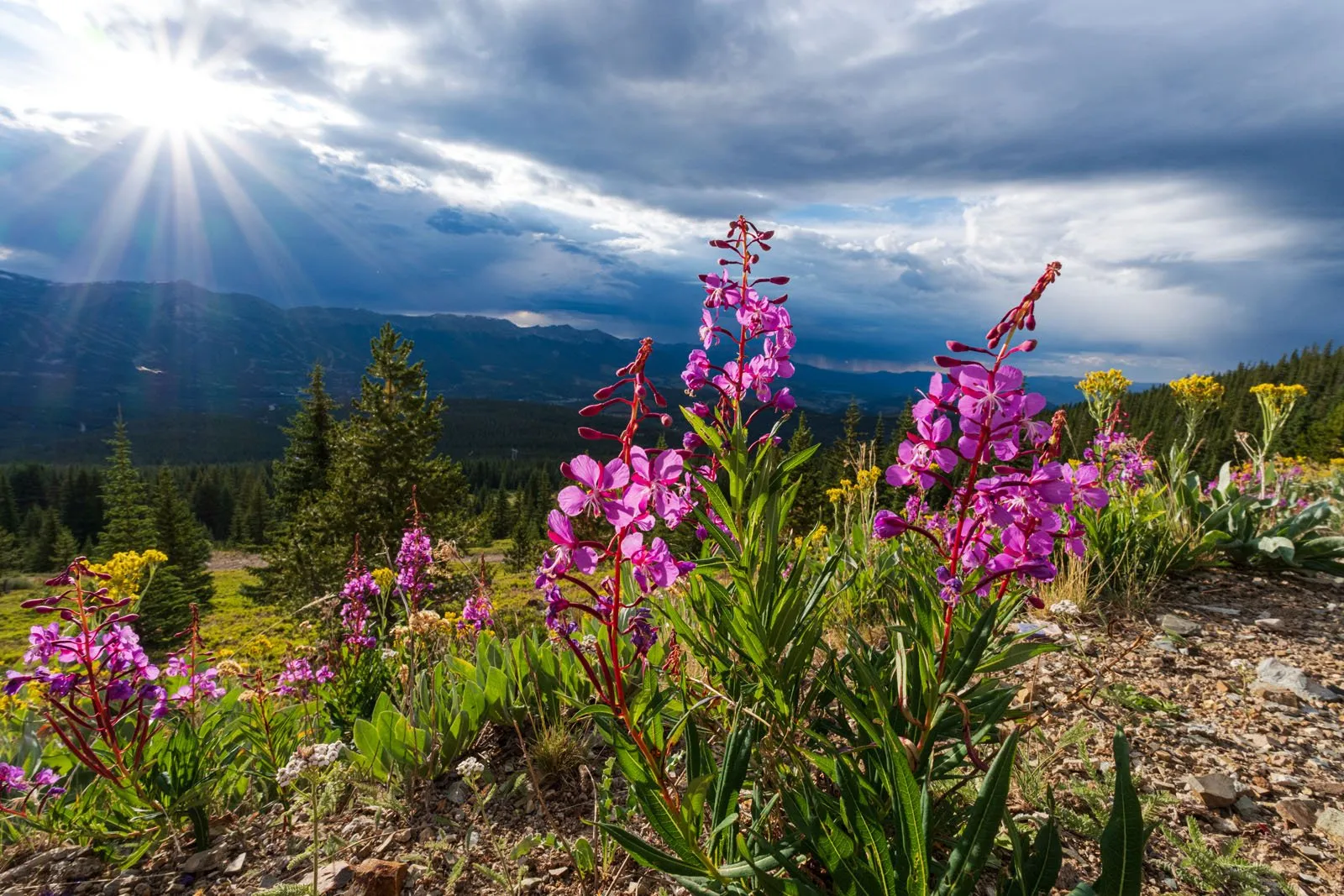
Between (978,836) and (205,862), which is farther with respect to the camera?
(205,862)

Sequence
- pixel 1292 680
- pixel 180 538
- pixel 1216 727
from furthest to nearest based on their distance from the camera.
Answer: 1. pixel 180 538
2. pixel 1292 680
3. pixel 1216 727

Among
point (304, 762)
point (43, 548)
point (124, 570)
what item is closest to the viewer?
point (304, 762)

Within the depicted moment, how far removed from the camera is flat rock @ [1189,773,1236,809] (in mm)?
3074

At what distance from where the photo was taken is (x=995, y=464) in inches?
80.2

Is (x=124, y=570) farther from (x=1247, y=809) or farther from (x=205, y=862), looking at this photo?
(x=1247, y=809)

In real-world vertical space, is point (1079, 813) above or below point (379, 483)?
above

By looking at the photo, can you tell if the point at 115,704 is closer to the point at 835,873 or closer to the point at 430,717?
the point at 430,717

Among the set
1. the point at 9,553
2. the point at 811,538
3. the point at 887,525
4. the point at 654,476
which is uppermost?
the point at 654,476

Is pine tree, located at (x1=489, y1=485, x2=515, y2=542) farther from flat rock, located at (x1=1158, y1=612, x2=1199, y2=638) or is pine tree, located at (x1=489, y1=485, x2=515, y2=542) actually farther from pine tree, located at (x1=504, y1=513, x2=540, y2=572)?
flat rock, located at (x1=1158, y1=612, x2=1199, y2=638)

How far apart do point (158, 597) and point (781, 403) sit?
1424 inches

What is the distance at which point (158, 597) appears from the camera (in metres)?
29.2

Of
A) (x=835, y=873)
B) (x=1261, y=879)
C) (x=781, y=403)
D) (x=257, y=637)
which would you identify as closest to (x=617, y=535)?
(x=835, y=873)

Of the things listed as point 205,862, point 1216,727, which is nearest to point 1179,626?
point 1216,727

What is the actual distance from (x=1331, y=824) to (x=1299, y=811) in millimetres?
112
